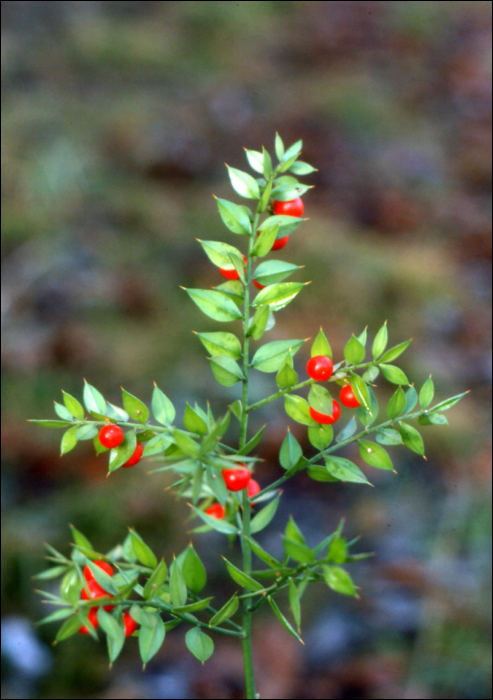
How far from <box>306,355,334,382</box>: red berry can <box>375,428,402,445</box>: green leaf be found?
6cm

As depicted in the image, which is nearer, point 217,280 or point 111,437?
point 111,437

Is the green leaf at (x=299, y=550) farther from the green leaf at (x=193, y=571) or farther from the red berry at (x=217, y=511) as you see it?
the red berry at (x=217, y=511)

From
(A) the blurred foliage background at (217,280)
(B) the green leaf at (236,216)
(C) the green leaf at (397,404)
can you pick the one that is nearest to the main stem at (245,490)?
(B) the green leaf at (236,216)

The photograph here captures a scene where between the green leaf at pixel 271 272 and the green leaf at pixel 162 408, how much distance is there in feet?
0.37

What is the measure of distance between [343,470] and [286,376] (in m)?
0.08

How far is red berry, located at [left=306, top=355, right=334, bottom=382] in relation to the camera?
0.41 m

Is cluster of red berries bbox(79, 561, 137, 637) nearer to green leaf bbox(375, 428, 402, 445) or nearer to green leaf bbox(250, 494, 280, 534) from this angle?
green leaf bbox(250, 494, 280, 534)

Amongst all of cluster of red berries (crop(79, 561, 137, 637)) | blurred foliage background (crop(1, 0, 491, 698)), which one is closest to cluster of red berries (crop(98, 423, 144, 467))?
cluster of red berries (crop(79, 561, 137, 637))

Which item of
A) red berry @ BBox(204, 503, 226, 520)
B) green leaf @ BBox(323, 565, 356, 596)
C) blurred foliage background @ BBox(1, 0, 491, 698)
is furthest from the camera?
blurred foliage background @ BBox(1, 0, 491, 698)

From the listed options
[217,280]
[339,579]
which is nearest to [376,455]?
[339,579]

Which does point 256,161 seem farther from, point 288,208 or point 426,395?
point 426,395

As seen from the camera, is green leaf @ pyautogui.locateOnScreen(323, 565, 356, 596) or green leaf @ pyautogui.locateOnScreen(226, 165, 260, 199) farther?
green leaf @ pyautogui.locateOnScreen(226, 165, 260, 199)

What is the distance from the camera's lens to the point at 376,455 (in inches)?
17.0

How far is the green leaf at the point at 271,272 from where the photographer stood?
0.45 m
